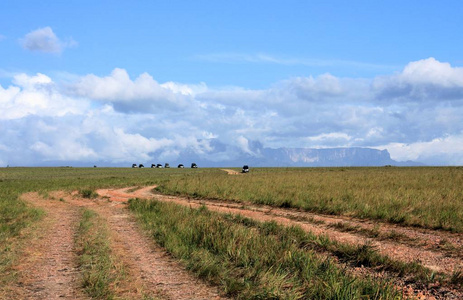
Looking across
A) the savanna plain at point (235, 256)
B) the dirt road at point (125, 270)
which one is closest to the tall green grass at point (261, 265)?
the savanna plain at point (235, 256)

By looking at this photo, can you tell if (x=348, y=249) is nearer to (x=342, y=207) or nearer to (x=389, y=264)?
(x=389, y=264)

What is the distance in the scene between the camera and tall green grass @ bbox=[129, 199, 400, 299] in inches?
279

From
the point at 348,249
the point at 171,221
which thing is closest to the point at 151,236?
the point at 171,221

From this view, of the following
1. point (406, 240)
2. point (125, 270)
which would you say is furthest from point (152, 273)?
point (406, 240)

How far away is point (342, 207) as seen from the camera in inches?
775

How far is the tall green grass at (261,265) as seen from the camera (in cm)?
709

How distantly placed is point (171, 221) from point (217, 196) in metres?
13.6

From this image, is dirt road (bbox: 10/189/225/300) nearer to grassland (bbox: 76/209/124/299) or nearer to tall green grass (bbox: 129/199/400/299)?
grassland (bbox: 76/209/124/299)

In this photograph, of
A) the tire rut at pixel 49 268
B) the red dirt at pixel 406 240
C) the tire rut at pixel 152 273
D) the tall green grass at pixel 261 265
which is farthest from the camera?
the red dirt at pixel 406 240

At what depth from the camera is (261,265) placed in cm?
888

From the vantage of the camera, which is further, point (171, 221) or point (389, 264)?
point (171, 221)

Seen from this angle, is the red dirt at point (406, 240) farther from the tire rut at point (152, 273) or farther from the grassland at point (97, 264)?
the grassland at point (97, 264)

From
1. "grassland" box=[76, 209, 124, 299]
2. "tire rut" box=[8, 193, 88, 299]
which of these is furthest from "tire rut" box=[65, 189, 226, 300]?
"tire rut" box=[8, 193, 88, 299]

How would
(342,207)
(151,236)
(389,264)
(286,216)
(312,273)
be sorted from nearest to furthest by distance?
(312,273) → (389,264) → (151,236) → (286,216) → (342,207)
